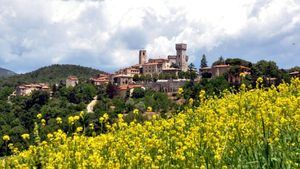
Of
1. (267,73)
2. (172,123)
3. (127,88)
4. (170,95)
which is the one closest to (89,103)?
(127,88)

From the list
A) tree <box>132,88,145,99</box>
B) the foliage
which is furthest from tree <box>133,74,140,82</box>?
the foliage

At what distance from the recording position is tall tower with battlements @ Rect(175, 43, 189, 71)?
18450 cm

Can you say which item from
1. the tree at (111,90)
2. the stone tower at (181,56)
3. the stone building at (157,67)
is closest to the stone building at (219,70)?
the stone building at (157,67)

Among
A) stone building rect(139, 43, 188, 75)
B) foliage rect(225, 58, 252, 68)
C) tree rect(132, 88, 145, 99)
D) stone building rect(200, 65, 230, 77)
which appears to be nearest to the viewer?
foliage rect(225, 58, 252, 68)

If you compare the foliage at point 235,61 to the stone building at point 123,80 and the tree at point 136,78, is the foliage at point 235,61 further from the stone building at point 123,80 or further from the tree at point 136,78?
the stone building at point 123,80

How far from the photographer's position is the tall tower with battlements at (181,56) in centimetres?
18450

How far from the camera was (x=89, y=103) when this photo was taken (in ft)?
449

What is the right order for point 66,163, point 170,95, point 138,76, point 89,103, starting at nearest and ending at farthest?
1. point 66,163
2. point 170,95
3. point 89,103
4. point 138,76

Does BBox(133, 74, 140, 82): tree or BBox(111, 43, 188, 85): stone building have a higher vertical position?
BBox(111, 43, 188, 85): stone building

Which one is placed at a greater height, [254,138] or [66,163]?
[254,138]

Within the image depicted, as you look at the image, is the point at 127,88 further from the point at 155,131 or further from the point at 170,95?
the point at 155,131

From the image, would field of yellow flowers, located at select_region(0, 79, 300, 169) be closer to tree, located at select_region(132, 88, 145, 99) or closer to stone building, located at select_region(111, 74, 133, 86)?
tree, located at select_region(132, 88, 145, 99)

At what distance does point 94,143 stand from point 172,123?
5.69 feet

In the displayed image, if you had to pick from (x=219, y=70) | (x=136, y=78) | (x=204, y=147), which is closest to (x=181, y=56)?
(x=136, y=78)
